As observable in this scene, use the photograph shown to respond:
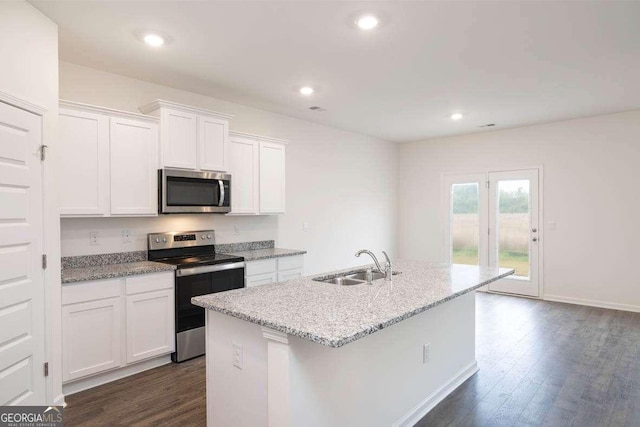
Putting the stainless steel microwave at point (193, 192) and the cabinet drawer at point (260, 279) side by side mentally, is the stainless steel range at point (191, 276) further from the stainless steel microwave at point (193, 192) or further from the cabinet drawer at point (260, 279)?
the stainless steel microwave at point (193, 192)

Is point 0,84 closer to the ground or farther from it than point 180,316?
farther from it

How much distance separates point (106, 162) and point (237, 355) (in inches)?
84.2

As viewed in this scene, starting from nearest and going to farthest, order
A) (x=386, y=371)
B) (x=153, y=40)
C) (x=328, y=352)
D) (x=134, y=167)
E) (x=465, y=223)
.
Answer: (x=328, y=352), (x=386, y=371), (x=153, y=40), (x=134, y=167), (x=465, y=223)

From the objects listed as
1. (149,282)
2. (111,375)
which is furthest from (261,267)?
(111,375)

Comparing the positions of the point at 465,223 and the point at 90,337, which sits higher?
the point at 465,223

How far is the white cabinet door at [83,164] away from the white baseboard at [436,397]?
281cm

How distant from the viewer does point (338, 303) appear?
1963 millimetres

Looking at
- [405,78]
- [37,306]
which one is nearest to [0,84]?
[37,306]

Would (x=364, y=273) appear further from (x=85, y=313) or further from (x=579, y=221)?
(x=579, y=221)

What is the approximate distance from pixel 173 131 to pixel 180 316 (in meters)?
1.69

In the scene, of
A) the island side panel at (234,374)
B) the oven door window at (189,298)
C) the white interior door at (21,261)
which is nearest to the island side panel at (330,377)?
the island side panel at (234,374)

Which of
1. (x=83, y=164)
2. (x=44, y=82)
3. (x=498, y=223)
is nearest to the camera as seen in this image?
(x=44, y=82)

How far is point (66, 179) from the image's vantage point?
2.89 metres

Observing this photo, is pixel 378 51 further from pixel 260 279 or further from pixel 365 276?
pixel 260 279
